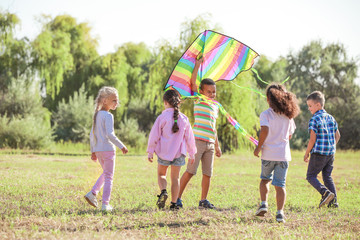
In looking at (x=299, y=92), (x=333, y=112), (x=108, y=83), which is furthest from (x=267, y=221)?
(x=299, y=92)

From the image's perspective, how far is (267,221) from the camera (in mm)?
5137

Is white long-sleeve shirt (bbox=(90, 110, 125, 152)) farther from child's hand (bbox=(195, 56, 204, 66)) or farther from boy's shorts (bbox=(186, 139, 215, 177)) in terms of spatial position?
child's hand (bbox=(195, 56, 204, 66))

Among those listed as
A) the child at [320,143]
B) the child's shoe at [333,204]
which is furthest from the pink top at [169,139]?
the child's shoe at [333,204]

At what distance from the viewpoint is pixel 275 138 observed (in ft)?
17.1

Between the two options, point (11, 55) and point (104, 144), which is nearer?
point (104, 144)

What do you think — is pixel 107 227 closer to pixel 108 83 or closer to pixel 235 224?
pixel 235 224

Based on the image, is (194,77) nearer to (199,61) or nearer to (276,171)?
(199,61)

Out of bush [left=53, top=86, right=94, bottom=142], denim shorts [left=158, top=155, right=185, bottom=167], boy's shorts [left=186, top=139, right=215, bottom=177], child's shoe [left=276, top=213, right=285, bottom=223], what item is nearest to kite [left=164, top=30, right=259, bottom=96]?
boy's shorts [left=186, top=139, right=215, bottom=177]

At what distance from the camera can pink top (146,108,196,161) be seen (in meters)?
5.75

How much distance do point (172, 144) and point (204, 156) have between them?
2.03 ft

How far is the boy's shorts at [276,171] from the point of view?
5188 millimetres

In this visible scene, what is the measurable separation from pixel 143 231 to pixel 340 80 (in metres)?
33.2

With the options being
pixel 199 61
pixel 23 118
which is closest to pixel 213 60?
pixel 199 61

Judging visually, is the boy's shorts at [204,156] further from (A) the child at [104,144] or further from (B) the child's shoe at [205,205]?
(A) the child at [104,144]
